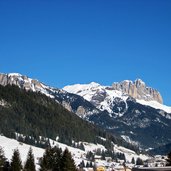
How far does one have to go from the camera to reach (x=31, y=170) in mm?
170750

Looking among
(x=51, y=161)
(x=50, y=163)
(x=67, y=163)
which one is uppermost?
(x=51, y=161)

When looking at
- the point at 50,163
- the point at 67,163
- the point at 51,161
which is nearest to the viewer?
the point at 67,163

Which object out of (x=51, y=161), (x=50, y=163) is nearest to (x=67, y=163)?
(x=50, y=163)

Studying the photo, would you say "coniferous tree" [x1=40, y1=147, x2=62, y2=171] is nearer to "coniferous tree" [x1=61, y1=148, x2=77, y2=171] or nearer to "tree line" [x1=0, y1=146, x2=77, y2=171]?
"tree line" [x1=0, y1=146, x2=77, y2=171]

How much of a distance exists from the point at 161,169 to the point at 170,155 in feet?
39.4

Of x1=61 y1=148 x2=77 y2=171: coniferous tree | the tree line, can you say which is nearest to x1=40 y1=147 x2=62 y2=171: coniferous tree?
the tree line

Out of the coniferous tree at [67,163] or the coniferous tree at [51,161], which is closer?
the coniferous tree at [67,163]

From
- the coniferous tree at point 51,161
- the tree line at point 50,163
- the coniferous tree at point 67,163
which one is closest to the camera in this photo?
the coniferous tree at point 67,163

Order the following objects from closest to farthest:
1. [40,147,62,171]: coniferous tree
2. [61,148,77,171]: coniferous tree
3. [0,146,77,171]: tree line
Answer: [61,148,77,171]: coniferous tree, [0,146,77,171]: tree line, [40,147,62,171]: coniferous tree

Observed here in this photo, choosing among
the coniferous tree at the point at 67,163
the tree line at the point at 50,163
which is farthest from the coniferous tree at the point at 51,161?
the coniferous tree at the point at 67,163

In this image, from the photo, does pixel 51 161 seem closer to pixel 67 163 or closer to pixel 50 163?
pixel 50 163

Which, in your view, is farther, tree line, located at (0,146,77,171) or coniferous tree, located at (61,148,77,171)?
tree line, located at (0,146,77,171)

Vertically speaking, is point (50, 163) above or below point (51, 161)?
below

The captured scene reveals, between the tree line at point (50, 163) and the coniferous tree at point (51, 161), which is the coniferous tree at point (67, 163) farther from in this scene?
the coniferous tree at point (51, 161)
